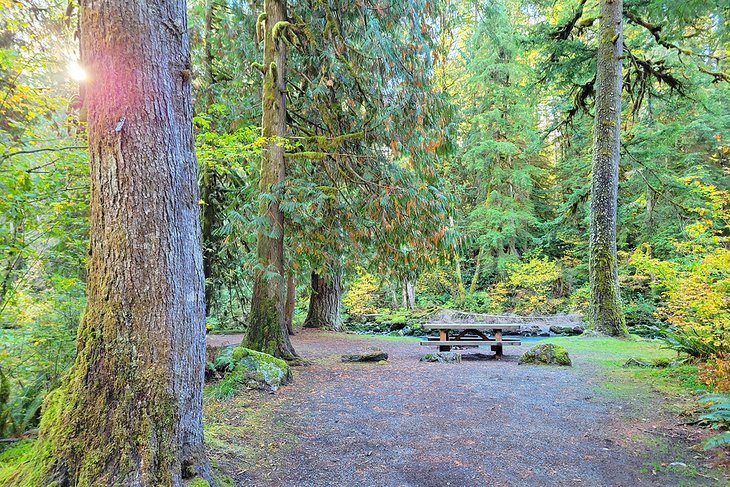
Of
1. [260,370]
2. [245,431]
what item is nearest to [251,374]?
[260,370]

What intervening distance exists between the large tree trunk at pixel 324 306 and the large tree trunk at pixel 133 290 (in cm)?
968

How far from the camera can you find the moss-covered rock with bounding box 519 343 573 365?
6.68m

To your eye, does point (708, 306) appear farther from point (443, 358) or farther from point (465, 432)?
point (443, 358)

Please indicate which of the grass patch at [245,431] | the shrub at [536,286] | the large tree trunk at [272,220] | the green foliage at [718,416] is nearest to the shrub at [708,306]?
the green foliage at [718,416]

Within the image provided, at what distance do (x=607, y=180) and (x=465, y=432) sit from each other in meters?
8.44

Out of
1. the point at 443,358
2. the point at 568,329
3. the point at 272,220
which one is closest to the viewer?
the point at 272,220

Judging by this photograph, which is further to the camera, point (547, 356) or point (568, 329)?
point (568, 329)

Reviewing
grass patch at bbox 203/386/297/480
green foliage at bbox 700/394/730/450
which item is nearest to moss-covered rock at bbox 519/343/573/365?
green foliage at bbox 700/394/730/450

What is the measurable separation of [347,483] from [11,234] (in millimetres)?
3323

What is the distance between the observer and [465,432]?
12.0 ft

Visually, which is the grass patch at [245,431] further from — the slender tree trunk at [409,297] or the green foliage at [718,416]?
the slender tree trunk at [409,297]

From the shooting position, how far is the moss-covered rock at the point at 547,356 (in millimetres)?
6676

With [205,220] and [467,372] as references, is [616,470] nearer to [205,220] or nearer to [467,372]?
[467,372]

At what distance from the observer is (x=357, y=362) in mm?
7164
